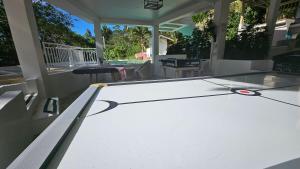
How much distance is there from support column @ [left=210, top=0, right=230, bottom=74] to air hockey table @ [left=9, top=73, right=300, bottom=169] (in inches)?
179

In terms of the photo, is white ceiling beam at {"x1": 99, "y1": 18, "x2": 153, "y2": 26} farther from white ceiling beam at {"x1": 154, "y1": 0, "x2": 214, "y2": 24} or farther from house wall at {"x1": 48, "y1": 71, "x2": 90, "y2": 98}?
house wall at {"x1": 48, "y1": 71, "x2": 90, "y2": 98}

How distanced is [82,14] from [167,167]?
712 cm

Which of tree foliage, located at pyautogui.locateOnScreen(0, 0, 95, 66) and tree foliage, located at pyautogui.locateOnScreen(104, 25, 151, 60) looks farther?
tree foliage, located at pyautogui.locateOnScreen(104, 25, 151, 60)

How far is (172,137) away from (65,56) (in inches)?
260

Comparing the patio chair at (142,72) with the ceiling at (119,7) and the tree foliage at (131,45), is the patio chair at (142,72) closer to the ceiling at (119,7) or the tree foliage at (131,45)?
the ceiling at (119,7)

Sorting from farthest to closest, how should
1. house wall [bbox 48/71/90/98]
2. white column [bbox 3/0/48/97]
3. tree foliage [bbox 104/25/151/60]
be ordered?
tree foliage [bbox 104/25/151/60], house wall [bbox 48/71/90/98], white column [bbox 3/0/48/97]

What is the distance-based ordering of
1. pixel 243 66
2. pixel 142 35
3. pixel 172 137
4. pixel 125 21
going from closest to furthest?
pixel 172 137, pixel 243 66, pixel 125 21, pixel 142 35

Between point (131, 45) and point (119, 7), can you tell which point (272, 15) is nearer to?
point (119, 7)

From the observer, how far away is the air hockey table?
0.52 m

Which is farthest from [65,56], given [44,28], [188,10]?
[44,28]

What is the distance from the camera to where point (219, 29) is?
5145 millimetres

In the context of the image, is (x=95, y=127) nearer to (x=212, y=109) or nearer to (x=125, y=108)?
(x=125, y=108)

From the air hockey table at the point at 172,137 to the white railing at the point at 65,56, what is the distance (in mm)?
4971

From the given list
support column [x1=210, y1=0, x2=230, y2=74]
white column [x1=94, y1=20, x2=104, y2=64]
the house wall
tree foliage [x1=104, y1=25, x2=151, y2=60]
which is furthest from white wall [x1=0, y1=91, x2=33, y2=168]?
tree foliage [x1=104, y1=25, x2=151, y2=60]
